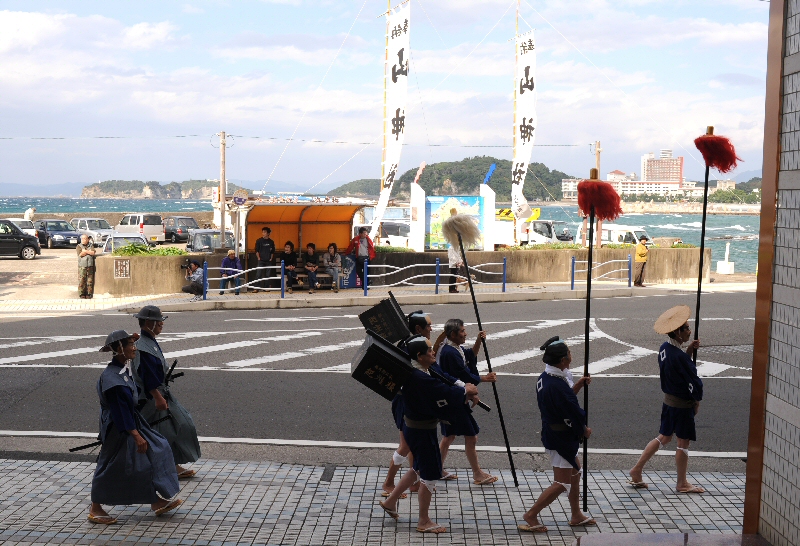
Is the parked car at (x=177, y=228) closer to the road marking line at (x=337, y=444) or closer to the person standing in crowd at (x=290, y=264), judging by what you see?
the person standing in crowd at (x=290, y=264)

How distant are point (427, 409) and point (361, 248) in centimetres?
1716

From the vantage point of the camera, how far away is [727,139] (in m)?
7.82

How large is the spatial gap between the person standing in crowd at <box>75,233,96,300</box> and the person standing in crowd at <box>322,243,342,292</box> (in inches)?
245

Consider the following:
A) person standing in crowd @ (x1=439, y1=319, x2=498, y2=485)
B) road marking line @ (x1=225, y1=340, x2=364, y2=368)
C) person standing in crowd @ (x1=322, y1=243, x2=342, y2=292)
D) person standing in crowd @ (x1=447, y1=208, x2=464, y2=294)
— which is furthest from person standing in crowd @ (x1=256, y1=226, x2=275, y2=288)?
Result: person standing in crowd @ (x1=439, y1=319, x2=498, y2=485)

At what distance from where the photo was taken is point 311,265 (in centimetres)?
2334

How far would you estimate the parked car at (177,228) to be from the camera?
49.3 m

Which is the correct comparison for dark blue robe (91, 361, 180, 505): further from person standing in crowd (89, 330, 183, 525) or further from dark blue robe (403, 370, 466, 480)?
dark blue robe (403, 370, 466, 480)

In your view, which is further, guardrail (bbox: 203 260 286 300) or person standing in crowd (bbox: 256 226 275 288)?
person standing in crowd (bbox: 256 226 275 288)

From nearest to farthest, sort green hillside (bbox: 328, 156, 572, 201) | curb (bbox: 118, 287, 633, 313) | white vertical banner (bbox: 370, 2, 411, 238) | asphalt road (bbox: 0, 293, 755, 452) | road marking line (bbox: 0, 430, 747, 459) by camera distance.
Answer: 1. road marking line (bbox: 0, 430, 747, 459)
2. asphalt road (bbox: 0, 293, 755, 452)
3. curb (bbox: 118, 287, 633, 313)
4. white vertical banner (bbox: 370, 2, 411, 238)
5. green hillside (bbox: 328, 156, 572, 201)

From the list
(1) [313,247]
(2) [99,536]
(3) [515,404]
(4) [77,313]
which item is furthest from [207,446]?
(1) [313,247]

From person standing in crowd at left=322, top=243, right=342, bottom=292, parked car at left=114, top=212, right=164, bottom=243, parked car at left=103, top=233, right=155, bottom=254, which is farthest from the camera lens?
parked car at left=114, top=212, right=164, bottom=243

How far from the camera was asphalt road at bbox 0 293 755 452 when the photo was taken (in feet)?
34.5

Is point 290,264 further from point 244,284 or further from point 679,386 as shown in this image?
point 679,386

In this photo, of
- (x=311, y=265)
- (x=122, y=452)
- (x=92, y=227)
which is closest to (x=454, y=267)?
(x=311, y=265)
